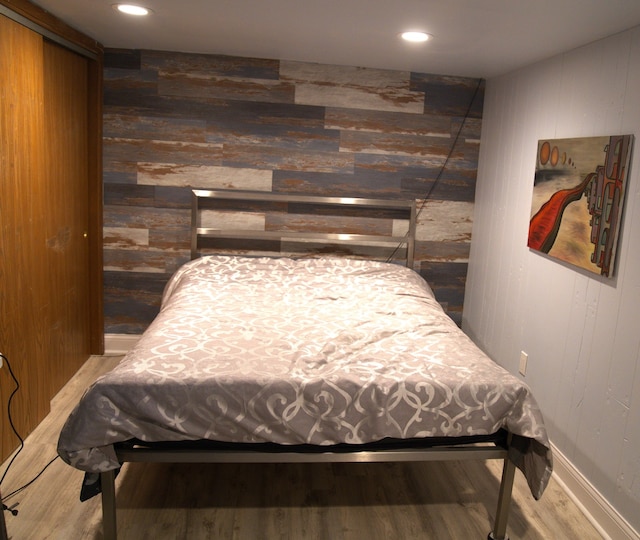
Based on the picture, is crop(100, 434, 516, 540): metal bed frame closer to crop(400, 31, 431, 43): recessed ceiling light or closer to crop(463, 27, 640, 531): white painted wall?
crop(463, 27, 640, 531): white painted wall

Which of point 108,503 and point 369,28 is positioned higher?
point 369,28

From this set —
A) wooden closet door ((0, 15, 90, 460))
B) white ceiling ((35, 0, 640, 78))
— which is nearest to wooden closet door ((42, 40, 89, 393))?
wooden closet door ((0, 15, 90, 460))

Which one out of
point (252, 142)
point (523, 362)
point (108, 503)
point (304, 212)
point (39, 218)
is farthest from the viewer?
point (304, 212)

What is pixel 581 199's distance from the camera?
8.84 feet

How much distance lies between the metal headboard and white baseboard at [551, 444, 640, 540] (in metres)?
1.70

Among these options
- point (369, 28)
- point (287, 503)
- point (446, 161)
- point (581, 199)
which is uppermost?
point (369, 28)

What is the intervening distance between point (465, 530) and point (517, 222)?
5.83ft

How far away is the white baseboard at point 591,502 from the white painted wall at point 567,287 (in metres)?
0.03

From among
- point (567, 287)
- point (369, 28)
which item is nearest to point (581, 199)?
point (567, 287)

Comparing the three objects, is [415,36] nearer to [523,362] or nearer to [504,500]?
[523,362]

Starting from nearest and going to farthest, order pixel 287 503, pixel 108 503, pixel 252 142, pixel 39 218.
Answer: pixel 108 503
pixel 287 503
pixel 39 218
pixel 252 142

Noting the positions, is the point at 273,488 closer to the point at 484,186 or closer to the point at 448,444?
the point at 448,444

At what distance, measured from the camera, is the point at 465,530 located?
2377mm

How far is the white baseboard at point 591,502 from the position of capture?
232 cm
